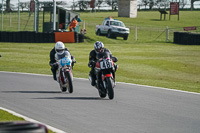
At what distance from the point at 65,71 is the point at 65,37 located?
25.0 m

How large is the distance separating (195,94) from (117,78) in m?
5.06

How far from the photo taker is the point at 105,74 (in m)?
11.0

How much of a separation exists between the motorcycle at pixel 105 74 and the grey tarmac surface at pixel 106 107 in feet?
0.82

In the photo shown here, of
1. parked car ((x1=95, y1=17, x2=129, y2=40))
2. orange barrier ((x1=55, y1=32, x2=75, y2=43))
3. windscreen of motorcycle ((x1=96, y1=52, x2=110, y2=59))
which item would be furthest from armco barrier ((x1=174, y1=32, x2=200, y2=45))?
windscreen of motorcycle ((x1=96, y1=52, x2=110, y2=59))

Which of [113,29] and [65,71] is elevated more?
[113,29]

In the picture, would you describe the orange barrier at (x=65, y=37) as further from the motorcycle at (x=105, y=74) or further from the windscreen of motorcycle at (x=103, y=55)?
the motorcycle at (x=105, y=74)

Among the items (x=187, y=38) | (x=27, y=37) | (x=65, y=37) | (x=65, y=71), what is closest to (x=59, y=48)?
(x=65, y=71)

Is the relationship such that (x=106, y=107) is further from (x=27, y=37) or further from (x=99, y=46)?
(x=27, y=37)

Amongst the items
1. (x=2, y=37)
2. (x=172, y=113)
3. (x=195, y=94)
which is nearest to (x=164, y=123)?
(x=172, y=113)

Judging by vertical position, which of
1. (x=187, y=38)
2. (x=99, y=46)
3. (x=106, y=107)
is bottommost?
(x=106, y=107)

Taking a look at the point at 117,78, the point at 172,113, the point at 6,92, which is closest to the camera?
the point at 172,113

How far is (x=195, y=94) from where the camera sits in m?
12.9

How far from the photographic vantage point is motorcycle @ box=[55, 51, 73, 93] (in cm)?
1220

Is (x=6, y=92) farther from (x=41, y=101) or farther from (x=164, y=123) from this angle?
(x=164, y=123)
